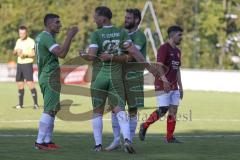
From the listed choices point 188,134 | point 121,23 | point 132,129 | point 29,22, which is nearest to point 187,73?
point 121,23

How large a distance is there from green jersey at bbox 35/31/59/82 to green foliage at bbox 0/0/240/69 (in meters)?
37.8

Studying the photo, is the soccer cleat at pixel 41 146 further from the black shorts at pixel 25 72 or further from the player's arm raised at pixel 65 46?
the black shorts at pixel 25 72

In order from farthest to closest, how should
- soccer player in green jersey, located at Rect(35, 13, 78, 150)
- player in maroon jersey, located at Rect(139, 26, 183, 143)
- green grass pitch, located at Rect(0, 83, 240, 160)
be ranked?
player in maroon jersey, located at Rect(139, 26, 183, 143) → soccer player in green jersey, located at Rect(35, 13, 78, 150) → green grass pitch, located at Rect(0, 83, 240, 160)

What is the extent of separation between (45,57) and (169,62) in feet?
9.17

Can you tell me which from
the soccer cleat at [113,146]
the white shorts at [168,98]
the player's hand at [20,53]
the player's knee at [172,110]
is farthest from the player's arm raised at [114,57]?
the player's hand at [20,53]

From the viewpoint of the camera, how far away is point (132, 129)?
45.8 ft

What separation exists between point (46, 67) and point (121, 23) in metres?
37.8

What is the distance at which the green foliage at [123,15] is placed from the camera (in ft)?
171

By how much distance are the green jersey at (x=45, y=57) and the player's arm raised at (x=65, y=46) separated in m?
0.22

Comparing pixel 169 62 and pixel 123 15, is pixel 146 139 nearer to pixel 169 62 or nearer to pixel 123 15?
pixel 169 62

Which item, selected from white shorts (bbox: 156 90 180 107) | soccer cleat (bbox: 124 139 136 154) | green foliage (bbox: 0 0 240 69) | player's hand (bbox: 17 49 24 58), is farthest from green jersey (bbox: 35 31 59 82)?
green foliage (bbox: 0 0 240 69)

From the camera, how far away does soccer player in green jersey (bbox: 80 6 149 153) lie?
12538 mm

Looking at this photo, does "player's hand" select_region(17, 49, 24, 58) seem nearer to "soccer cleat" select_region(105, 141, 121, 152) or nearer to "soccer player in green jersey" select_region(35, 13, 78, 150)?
"soccer player in green jersey" select_region(35, 13, 78, 150)

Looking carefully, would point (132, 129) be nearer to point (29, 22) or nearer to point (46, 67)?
point (46, 67)
